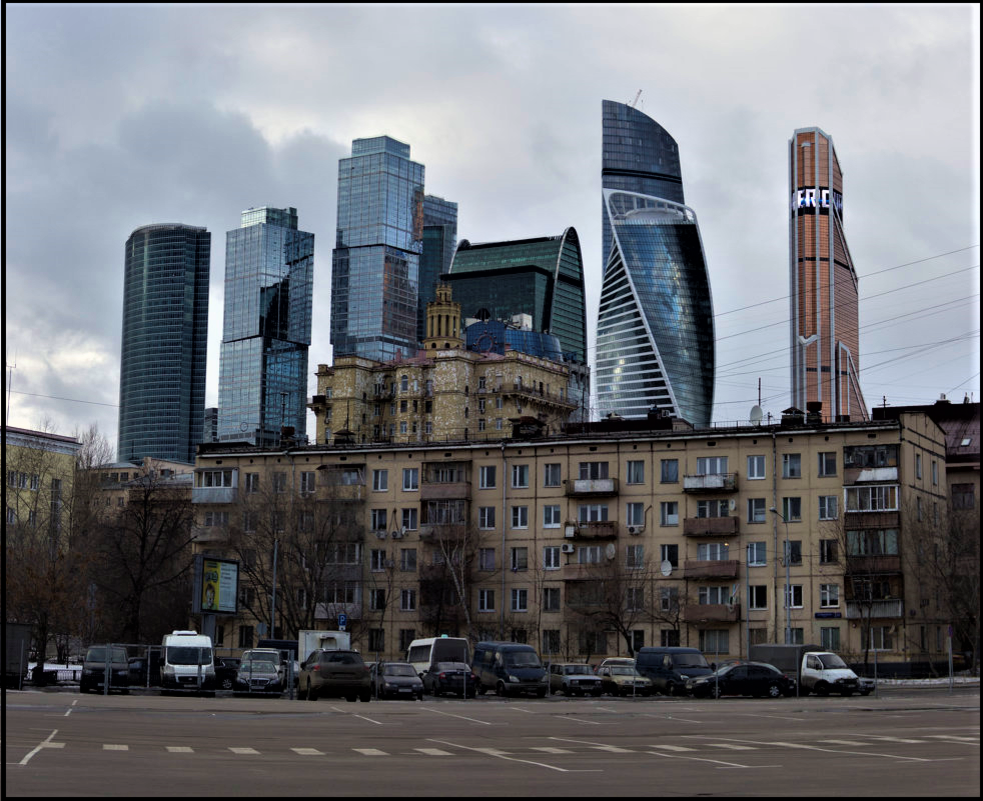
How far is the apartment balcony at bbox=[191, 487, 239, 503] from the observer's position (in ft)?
329

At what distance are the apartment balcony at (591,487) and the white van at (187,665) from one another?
38.6 metres

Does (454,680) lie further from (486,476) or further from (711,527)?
(486,476)

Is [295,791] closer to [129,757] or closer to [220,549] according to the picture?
[129,757]

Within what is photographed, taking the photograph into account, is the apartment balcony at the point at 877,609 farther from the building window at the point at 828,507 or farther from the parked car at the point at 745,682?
the parked car at the point at 745,682

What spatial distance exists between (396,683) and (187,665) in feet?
29.2

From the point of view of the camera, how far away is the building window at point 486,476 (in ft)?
308

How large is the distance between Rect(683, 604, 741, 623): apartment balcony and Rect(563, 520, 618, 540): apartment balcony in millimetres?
7302

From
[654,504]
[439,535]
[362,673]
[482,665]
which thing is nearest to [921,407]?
[654,504]

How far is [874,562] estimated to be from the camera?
81562 millimetres

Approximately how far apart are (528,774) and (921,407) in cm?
10598

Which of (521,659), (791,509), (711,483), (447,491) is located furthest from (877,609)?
(521,659)

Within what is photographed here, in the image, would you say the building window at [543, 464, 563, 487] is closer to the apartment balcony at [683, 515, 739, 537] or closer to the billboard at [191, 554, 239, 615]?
the apartment balcony at [683, 515, 739, 537]

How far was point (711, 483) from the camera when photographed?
283 ft

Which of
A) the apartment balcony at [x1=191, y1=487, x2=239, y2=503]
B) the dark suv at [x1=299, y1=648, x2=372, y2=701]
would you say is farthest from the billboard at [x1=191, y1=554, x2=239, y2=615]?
the apartment balcony at [x1=191, y1=487, x2=239, y2=503]
